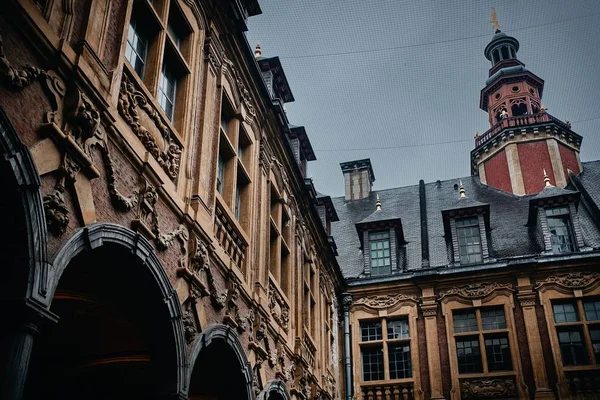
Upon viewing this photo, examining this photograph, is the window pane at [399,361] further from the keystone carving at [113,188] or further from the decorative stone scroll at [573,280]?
the keystone carving at [113,188]

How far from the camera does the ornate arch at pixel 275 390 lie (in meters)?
10.3

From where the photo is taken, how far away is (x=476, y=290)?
18406mm

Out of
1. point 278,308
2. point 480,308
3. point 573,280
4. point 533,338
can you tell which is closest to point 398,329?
point 480,308

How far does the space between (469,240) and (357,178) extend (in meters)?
6.98

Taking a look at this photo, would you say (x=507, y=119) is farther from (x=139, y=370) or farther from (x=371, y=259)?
(x=139, y=370)

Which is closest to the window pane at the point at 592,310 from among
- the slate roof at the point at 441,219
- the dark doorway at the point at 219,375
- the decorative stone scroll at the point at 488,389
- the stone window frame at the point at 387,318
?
the slate roof at the point at 441,219

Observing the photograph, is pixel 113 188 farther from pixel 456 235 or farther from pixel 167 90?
pixel 456 235

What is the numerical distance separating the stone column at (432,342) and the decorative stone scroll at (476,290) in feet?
1.15

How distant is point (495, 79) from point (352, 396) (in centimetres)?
1705

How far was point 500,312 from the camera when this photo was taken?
713 inches

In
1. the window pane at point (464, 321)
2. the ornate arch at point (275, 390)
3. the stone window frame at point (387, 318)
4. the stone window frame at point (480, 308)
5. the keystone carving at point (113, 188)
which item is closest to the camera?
the keystone carving at point (113, 188)

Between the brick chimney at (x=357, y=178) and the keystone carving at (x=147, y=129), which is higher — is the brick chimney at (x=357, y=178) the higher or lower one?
the higher one

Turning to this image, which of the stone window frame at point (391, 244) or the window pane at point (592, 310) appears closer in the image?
the window pane at point (592, 310)

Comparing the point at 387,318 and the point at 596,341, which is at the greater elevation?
the point at 387,318
